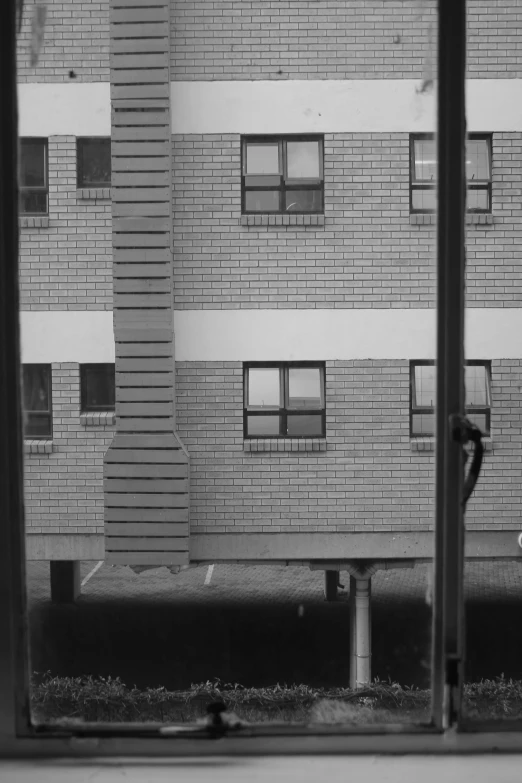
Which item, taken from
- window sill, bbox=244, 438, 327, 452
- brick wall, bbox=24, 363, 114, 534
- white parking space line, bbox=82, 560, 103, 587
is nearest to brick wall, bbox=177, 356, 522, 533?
window sill, bbox=244, 438, 327, 452

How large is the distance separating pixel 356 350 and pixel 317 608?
127 inches

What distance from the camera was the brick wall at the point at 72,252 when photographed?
5.43 m

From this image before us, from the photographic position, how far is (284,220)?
5387 mm

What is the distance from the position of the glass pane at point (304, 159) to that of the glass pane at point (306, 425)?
1667mm

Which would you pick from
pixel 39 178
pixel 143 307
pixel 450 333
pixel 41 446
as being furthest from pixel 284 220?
pixel 450 333

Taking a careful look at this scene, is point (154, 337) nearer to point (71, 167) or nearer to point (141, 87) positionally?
point (71, 167)

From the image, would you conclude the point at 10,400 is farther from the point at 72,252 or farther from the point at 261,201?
the point at 72,252

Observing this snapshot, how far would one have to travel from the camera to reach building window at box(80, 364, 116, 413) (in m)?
5.35

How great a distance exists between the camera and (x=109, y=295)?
18.5ft

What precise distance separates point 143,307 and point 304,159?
4.94ft

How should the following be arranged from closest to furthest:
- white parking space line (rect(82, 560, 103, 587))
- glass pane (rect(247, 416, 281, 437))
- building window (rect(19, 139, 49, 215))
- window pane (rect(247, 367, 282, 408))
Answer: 1. building window (rect(19, 139, 49, 215))
2. window pane (rect(247, 367, 282, 408))
3. glass pane (rect(247, 416, 281, 437))
4. white parking space line (rect(82, 560, 103, 587))

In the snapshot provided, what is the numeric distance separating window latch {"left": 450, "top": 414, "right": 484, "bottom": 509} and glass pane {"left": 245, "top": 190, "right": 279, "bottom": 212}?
470 cm

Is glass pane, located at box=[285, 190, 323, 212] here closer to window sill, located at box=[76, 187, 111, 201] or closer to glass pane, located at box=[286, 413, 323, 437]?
window sill, located at box=[76, 187, 111, 201]

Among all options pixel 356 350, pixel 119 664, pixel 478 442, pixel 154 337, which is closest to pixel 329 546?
pixel 356 350
